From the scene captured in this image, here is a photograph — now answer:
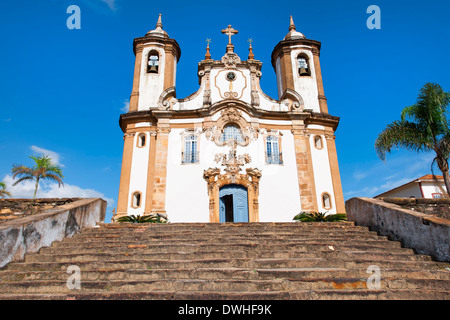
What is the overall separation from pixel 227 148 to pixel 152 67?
742cm

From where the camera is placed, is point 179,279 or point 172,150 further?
point 172,150

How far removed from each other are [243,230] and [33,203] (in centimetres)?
521

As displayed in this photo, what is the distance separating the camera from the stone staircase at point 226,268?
394 centimetres

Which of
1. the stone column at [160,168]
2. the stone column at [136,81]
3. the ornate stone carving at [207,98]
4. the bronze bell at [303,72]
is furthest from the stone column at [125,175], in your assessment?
the bronze bell at [303,72]

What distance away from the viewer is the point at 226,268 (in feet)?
15.4

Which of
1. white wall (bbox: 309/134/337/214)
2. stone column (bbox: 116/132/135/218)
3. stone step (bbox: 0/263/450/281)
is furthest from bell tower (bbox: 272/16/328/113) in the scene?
stone step (bbox: 0/263/450/281)

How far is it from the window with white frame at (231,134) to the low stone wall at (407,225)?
7623 mm

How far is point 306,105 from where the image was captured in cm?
1741

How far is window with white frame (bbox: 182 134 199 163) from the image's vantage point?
14562mm

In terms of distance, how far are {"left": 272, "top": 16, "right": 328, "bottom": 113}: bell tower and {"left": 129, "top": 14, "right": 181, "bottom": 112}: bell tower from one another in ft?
21.8

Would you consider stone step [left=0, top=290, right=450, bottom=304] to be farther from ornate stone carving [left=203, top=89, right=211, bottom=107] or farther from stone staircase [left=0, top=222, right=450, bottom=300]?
ornate stone carving [left=203, top=89, right=211, bottom=107]
